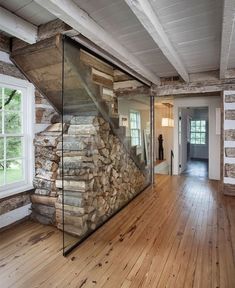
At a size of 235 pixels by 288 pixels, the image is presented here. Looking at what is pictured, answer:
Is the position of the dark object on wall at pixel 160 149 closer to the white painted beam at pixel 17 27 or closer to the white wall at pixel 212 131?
the white wall at pixel 212 131

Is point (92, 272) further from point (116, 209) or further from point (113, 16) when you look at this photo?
point (113, 16)

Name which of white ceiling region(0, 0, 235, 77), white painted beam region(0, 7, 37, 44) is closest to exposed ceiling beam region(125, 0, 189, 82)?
white ceiling region(0, 0, 235, 77)

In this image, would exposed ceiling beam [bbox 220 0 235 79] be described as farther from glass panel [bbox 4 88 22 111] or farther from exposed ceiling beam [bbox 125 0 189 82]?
glass panel [bbox 4 88 22 111]

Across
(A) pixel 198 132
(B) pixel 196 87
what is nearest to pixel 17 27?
(B) pixel 196 87

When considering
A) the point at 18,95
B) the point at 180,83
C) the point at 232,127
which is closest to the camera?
the point at 18,95

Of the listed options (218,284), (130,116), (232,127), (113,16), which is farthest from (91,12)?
(232,127)

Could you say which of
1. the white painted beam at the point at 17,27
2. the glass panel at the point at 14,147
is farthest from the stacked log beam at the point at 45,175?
the white painted beam at the point at 17,27

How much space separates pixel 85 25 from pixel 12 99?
163 centimetres

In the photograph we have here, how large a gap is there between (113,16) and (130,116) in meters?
2.36

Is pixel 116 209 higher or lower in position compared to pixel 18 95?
lower

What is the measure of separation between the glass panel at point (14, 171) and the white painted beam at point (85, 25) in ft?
6.69

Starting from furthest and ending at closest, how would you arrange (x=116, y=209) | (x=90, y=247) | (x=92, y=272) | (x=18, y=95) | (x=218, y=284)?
(x=116, y=209) < (x=18, y=95) < (x=90, y=247) < (x=92, y=272) < (x=218, y=284)

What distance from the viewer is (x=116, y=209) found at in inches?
139

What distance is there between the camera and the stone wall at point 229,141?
416 centimetres
